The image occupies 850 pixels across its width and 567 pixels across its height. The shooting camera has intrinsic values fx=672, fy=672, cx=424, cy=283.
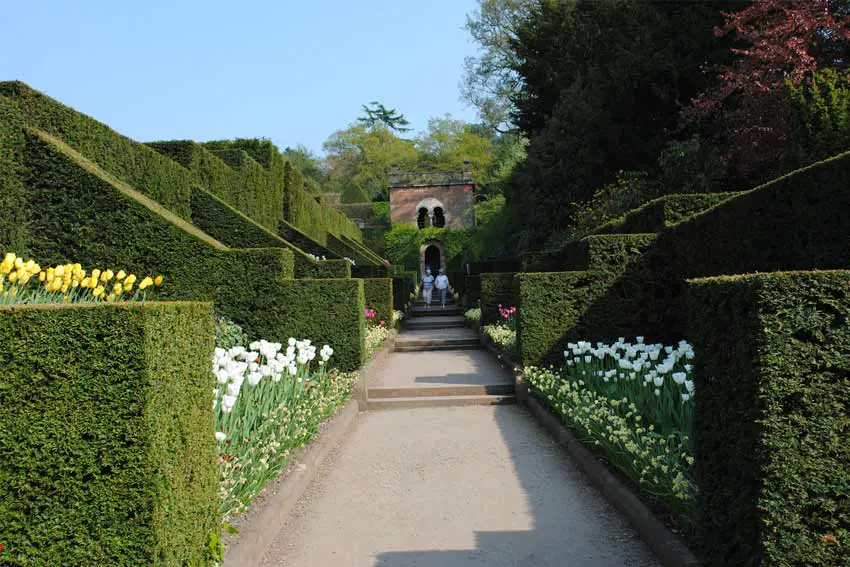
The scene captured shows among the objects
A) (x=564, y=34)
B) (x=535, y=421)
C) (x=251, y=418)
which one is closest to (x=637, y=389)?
(x=535, y=421)

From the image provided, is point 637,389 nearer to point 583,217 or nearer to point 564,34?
point 583,217

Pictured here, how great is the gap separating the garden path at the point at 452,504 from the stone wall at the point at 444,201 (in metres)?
40.7

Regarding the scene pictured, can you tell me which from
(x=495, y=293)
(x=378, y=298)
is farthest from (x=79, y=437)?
(x=378, y=298)

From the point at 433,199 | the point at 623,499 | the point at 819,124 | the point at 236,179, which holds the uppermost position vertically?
the point at 433,199

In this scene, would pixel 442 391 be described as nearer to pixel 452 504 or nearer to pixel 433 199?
pixel 452 504

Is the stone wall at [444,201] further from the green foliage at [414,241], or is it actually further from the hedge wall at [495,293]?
the hedge wall at [495,293]

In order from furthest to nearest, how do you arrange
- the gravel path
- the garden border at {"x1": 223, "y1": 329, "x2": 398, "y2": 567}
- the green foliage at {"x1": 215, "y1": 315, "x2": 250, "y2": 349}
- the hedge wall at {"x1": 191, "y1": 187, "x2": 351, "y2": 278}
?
the hedge wall at {"x1": 191, "y1": 187, "x2": 351, "y2": 278}, the green foliage at {"x1": 215, "y1": 315, "x2": 250, "y2": 349}, the gravel path, the garden border at {"x1": 223, "y1": 329, "x2": 398, "y2": 567}

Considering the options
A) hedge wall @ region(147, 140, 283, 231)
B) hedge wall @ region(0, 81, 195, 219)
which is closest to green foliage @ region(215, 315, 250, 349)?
hedge wall @ region(0, 81, 195, 219)

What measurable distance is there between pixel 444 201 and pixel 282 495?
4479 centimetres

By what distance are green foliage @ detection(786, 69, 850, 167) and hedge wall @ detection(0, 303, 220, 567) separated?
1129cm

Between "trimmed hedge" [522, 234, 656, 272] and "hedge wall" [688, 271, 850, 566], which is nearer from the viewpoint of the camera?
"hedge wall" [688, 271, 850, 566]

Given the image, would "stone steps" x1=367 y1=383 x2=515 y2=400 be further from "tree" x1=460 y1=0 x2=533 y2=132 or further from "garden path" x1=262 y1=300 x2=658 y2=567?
"tree" x1=460 y1=0 x2=533 y2=132

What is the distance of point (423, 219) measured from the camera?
49875mm

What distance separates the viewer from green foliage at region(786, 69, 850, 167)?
429 inches
